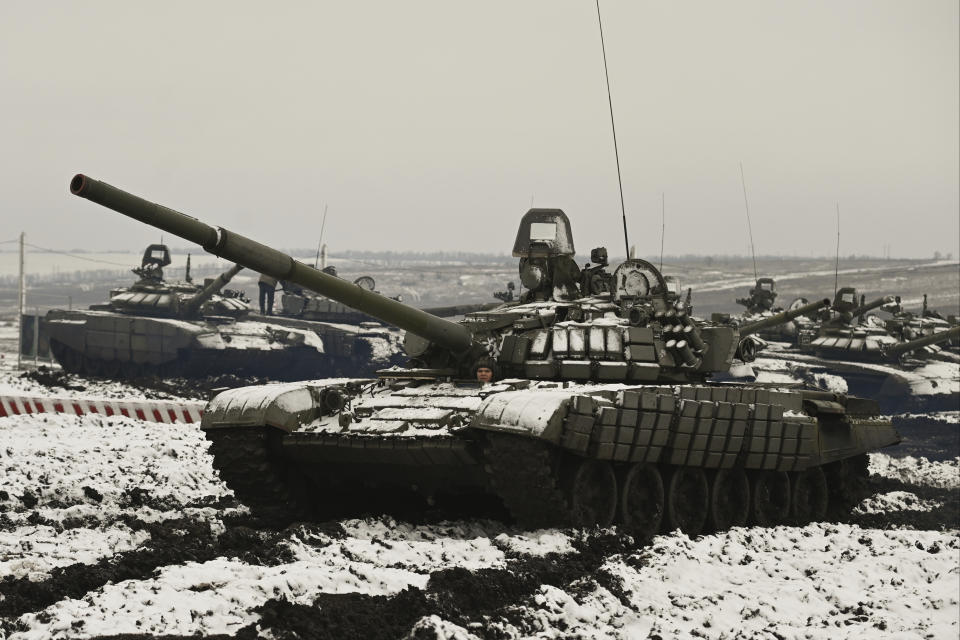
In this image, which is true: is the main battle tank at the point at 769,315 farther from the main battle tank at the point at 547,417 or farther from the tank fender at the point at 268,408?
the tank fender at the point at 268,408

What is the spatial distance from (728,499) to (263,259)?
20.8 ft

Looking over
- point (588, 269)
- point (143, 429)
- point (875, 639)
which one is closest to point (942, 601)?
point (875, 639)

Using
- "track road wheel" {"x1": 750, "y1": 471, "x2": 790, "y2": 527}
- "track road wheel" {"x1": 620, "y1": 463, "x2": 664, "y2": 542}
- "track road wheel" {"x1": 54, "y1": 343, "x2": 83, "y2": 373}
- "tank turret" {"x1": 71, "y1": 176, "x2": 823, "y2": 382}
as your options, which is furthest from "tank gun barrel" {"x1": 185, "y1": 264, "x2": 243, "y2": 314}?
"track road wheel" {"x1": 620, "y1": 463, "x2": 664, "y2": 542}

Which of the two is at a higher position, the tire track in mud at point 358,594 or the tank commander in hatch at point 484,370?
the tank commander in hatch at point 484,370

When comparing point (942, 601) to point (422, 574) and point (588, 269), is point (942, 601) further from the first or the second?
point (588, 269)

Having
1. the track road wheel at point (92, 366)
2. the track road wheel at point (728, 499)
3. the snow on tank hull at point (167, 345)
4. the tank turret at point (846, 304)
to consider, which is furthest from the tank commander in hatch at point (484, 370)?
the track road wheel at point (92, 366)

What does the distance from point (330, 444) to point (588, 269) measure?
518cm

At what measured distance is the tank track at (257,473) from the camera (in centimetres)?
1403

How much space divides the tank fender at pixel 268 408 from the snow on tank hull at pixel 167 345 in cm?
2328

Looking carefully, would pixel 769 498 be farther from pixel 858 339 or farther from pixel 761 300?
pixel 761 300

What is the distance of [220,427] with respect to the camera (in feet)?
46.1

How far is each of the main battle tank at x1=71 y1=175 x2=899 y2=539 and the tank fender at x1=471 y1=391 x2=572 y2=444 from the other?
0.02 metres

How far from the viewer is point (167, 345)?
122ft

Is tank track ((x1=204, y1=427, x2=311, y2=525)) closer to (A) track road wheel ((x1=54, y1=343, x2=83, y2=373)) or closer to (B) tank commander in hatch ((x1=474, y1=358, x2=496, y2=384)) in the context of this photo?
(B) tank commander in hatch ((x1=474, y1=358, x2=496, y2=384))
